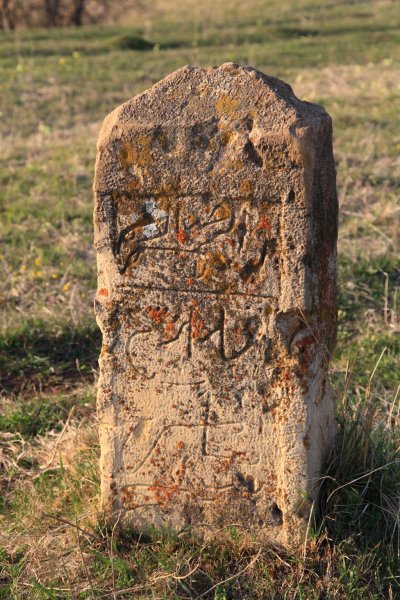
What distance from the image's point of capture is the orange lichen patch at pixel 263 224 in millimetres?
3100

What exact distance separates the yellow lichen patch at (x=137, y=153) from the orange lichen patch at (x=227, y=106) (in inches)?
11.0

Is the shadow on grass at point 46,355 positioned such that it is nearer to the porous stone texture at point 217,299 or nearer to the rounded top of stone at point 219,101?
the porous stone texture at point 217,299

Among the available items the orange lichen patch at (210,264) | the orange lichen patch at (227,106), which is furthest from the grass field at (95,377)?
the orange lichen patch at (227,106)

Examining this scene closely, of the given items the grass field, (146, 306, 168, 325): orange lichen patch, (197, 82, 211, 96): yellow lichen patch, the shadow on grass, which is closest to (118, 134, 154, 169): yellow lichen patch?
(197, 82, 211, 96): yellow lichen patch

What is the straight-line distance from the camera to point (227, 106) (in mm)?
3123

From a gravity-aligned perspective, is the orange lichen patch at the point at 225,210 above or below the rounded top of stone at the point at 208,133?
below

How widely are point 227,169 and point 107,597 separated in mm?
1634

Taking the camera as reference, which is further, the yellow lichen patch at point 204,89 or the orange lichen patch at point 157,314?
the orange lichen patch at point 157,314

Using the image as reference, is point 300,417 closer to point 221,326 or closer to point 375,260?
point 221,326

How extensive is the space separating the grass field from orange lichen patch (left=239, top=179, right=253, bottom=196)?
3.58 ft

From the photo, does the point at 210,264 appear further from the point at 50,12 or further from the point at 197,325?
the point at 50,12

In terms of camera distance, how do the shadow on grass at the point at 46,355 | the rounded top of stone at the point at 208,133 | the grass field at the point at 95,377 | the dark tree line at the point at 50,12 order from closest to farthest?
the rounded top of stone at the point at 208,133, the grass field at the point at 95,377, the shadow on grass at the point at 46,355, the dark tree line at the point at 50,12

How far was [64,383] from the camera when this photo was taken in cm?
525

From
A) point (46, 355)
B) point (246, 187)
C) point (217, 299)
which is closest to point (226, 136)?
point (246, 187)
